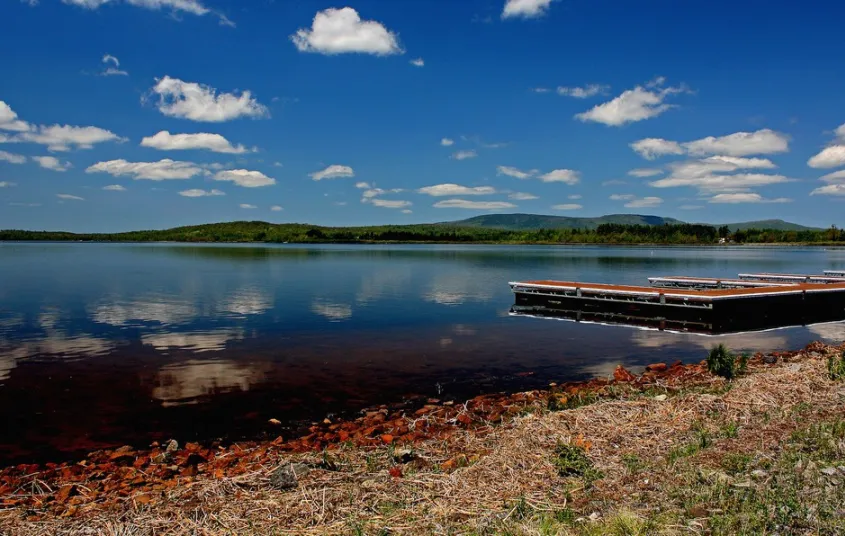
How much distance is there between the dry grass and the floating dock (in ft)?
52.5

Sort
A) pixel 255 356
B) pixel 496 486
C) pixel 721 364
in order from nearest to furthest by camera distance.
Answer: pixel 496 486
pixel 721 364
pixel 255 356

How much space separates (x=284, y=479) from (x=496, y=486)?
8.58 feet

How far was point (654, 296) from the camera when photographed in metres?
26.1

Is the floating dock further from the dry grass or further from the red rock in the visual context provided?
the dry grass

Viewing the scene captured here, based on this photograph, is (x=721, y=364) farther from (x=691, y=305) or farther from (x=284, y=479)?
(x=691, y=305)

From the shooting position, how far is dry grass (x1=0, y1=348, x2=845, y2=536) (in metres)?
5.67

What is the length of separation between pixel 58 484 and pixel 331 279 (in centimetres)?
4134

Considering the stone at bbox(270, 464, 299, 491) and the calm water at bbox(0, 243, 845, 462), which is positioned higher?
the stone at bbox(270, 464, 299, 491)

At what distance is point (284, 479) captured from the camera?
274 inches

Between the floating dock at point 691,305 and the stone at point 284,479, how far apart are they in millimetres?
21349

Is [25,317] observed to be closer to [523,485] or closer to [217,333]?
[217,333]

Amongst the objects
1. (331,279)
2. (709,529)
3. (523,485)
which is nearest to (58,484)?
(523,485)

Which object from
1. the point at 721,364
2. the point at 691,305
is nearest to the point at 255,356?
the point at 721,364

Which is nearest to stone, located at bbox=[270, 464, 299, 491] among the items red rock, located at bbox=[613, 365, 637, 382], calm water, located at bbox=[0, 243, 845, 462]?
calm water, located at bbox=[0, 243, 845, 462]
